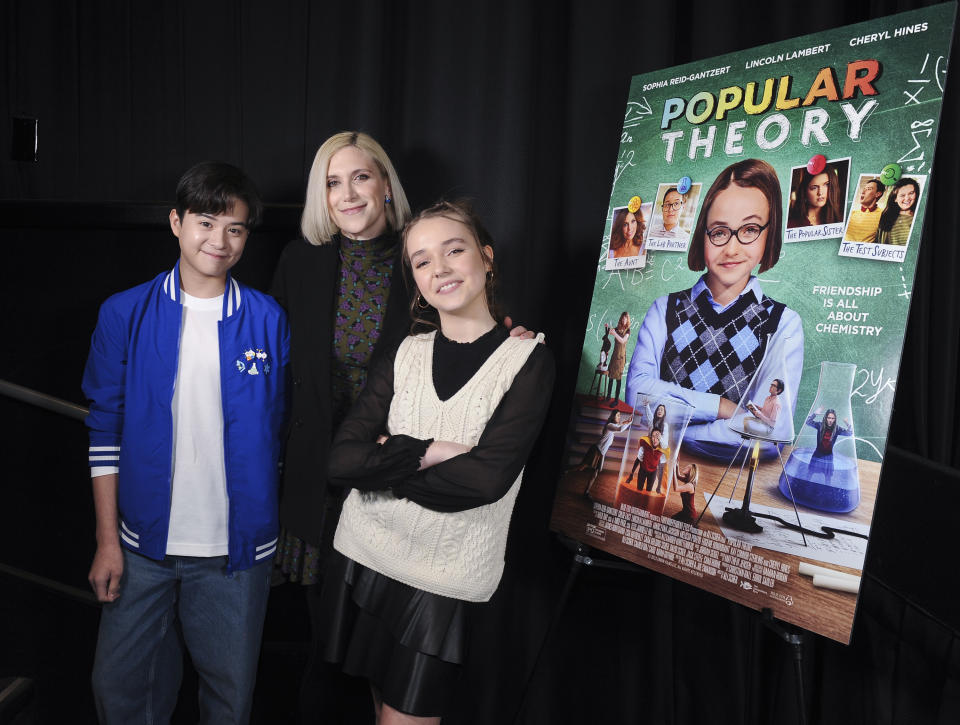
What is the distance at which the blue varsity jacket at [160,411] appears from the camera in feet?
5.25

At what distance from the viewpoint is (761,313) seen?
145 cm

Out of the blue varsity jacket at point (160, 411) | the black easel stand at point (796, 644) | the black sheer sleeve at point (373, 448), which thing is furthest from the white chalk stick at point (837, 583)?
the blue varsity jacket at point (160, 411)

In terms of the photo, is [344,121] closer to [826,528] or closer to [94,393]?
[94,393]

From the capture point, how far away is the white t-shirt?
1.63 metres

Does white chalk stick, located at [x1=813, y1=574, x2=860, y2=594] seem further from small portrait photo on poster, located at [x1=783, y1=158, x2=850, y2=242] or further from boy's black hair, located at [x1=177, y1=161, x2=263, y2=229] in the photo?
boy's black hair, located at [x1=177, y1=161, x2=263, y2=229]

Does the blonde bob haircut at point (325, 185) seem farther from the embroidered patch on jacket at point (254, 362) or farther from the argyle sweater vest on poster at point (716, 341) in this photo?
the argyle sweater vest on poster at point (716, 341)

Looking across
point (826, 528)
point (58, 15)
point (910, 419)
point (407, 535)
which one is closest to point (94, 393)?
point (407, 535)

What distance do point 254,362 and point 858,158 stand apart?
4.38 ft

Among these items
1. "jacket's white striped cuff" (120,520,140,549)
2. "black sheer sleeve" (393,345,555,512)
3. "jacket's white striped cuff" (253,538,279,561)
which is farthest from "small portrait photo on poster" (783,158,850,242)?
"jacket's white striped cuff" (120,520,140,549)

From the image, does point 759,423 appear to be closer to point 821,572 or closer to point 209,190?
point 821,572

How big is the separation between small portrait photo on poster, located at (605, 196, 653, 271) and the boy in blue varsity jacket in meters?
0.87

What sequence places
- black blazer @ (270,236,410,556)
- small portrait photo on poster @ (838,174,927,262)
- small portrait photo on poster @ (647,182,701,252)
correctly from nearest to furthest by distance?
1. small portrait photo on poster @ (838,174,927,262)
2. small portrait photo on poster @ (647,182,701,252)
3. black blazer @ (270,236,410,556)

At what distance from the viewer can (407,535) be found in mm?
1497

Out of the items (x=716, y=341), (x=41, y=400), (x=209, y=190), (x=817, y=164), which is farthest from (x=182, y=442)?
(x=817, y=164)
